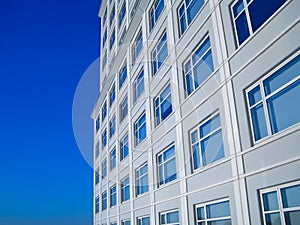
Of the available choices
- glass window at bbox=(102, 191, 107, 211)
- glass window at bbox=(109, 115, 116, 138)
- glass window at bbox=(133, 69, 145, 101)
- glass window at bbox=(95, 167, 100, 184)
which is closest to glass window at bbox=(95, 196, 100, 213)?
glass window at bbox=(95, 167, 100, 184)

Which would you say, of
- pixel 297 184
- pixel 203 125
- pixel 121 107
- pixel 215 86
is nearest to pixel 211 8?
pixel 215 86

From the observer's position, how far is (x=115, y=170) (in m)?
17.9

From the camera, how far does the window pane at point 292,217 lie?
5051 mm

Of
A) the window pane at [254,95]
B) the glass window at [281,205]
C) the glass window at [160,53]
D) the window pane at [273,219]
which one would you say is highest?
the glass window at [160,53]

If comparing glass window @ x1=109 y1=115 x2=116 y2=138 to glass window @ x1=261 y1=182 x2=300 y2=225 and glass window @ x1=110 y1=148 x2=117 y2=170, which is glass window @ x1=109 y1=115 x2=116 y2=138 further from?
glass window @ x1=261 y1=182 x2=300 y2=225

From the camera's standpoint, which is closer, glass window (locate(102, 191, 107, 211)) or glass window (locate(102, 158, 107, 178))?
glass window (locate(102, 191, 107, 211))

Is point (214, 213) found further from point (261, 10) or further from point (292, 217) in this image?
point (261, 10)

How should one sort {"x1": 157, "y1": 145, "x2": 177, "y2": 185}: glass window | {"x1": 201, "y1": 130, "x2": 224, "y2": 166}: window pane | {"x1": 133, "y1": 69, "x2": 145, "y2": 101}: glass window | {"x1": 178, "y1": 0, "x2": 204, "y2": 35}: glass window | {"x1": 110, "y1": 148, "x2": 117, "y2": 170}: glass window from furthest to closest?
{"x1": 110, "y1": 148, "x2": 117, "y2": 170}: glass window < {"x1": 133, "y1": 69, "x2": 145, "y2": 101}: glass window < {"x1": 157, "y1": 145, "x2": 177, "y2": 185}: glass window < {"x1": 178, "y1": 0, "x2": 204, "y2": 35}: glass window < {"x1": 201, "y1": 130, "x2": 224, "y2": 166}: window pane

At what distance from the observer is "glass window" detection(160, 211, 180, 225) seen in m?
9.52

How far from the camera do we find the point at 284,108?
18.4ft

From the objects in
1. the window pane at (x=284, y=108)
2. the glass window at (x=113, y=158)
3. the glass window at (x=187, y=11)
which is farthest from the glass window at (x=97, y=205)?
the window pane at (x=284, y=108)

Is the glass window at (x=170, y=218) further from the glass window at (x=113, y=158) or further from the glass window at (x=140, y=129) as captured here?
the glass window at (x=113, y=158)

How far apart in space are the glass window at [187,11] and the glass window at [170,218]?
6.83m

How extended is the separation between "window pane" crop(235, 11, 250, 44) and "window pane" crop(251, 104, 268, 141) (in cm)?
195
